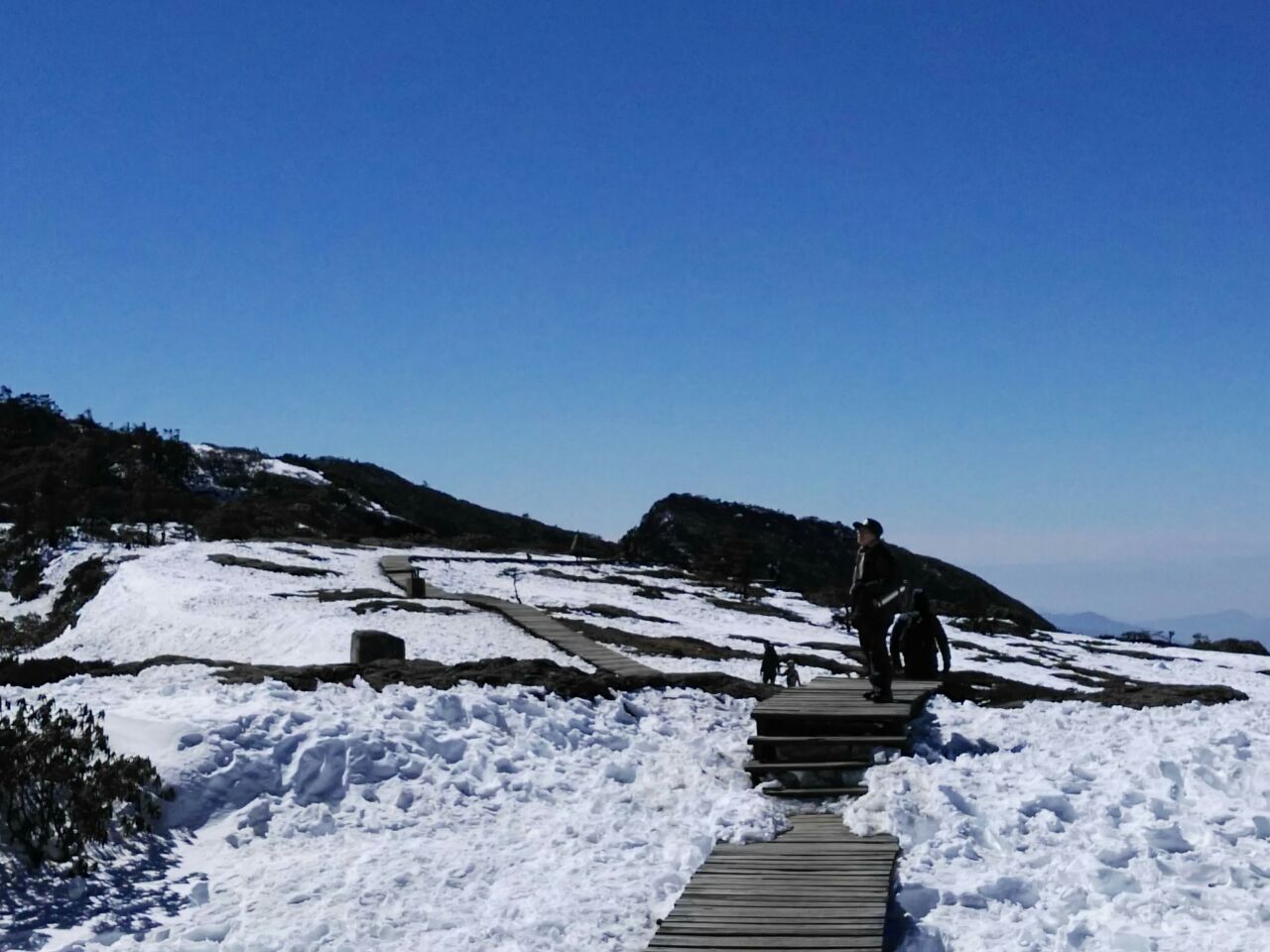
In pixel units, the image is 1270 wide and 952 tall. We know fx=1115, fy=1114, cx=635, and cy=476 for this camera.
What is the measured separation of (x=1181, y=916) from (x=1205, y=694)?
704cm

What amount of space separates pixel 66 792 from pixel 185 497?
60.1m

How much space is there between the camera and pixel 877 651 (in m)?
13.1

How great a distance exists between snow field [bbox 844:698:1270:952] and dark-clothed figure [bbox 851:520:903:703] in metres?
1.07

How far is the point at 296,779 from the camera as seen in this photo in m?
10.5

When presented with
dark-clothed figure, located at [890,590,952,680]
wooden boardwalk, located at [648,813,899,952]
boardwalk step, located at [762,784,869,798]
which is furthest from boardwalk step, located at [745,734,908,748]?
dark-clothed figure, located at [890,590,952,680]

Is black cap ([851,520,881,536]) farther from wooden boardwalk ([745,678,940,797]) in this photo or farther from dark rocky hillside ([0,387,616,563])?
dark rocky hillside ([0,387,616,563])

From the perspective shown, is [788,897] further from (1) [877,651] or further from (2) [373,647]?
(2) [373,647]

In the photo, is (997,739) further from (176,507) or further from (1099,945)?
(176,507)

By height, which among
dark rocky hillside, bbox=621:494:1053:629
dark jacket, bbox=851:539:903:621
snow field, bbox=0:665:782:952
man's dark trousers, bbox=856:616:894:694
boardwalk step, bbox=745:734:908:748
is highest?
dark rocky hillside, bbox=621:494:1053:629

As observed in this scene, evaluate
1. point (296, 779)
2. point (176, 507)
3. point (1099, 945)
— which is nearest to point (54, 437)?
point (176, 507)

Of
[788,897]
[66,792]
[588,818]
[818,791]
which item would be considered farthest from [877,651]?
[66,792]

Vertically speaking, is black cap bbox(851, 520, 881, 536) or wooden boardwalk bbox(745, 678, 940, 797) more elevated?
black cap bbox(851, 520, 881, 536)

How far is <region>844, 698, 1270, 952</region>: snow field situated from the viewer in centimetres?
787

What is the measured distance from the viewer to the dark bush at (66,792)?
864 centimetres
